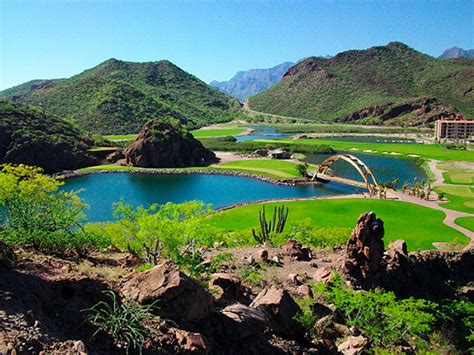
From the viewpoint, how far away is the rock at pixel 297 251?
27141mm

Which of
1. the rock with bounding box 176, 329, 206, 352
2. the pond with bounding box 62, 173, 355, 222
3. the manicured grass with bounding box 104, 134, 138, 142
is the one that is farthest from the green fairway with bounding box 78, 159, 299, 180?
the rock with bounding box 176, 329, 206, 352

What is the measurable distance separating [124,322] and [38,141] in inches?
3705

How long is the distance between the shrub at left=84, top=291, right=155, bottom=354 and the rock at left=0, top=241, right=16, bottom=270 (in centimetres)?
275

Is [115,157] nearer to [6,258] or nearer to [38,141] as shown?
[38,141]

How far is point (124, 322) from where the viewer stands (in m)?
10.8

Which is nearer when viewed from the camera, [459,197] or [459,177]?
[459,197]

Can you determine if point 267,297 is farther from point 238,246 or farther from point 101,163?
point 101,163

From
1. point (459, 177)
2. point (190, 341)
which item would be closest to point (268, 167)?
point (459, 177)

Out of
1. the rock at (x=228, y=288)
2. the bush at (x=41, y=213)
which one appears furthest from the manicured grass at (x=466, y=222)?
the bush at (x=41, y=213)

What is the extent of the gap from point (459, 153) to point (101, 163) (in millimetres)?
91898

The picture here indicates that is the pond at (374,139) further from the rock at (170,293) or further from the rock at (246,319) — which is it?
the rock at (170,293)

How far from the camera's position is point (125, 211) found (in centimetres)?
2339

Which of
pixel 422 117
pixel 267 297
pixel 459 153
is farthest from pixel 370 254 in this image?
pixel 422 117

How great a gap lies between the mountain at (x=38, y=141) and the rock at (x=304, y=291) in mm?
84360
